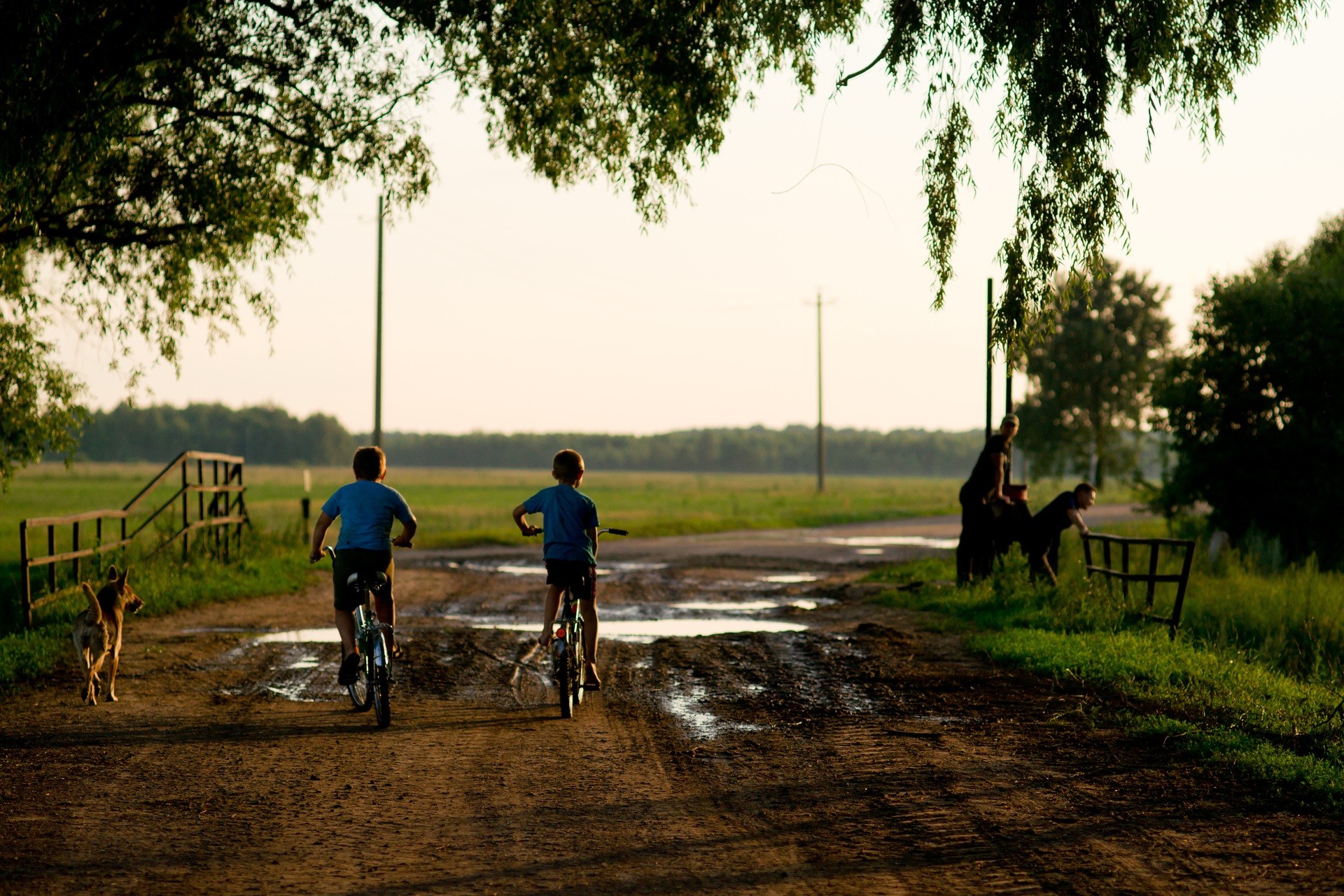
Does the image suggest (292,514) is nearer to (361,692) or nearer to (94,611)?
(94,611)

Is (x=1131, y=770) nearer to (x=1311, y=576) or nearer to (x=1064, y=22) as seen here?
(x=1064, y=22)

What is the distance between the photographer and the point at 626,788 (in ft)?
22.4

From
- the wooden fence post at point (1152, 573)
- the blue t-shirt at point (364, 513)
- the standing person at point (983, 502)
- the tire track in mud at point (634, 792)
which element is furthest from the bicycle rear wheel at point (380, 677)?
the standing person at point (983, 502)

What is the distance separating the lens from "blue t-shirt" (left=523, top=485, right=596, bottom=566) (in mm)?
9125

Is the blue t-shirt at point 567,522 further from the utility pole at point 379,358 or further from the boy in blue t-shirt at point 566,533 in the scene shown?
the utility pole at point 379,358

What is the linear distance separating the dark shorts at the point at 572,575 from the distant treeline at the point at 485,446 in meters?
147

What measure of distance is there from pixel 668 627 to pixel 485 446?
18082cm

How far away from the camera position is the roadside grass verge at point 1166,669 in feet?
25.3

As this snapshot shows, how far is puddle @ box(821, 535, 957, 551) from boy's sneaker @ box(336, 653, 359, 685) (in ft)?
72.5

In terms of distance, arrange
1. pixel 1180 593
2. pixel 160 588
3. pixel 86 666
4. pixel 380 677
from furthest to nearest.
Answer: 1. pixel 160 588
2. pixel 1180 593
3. pixel 86 666
4. pixel 380 677

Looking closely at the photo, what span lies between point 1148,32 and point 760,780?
6.25 meters

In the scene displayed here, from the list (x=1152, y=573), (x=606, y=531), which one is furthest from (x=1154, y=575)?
(x=606, y=531)

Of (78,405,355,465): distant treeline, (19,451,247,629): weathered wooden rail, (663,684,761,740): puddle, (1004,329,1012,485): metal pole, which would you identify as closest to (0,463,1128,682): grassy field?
(19,451,247,629): weathered wooden rail

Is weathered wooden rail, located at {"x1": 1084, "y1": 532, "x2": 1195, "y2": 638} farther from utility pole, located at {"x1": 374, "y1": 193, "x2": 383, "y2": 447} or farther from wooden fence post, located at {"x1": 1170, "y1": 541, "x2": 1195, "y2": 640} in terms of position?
utility pole, located at {"x1": 374, "y1": 193, "x2": 383, "y2": 447}
